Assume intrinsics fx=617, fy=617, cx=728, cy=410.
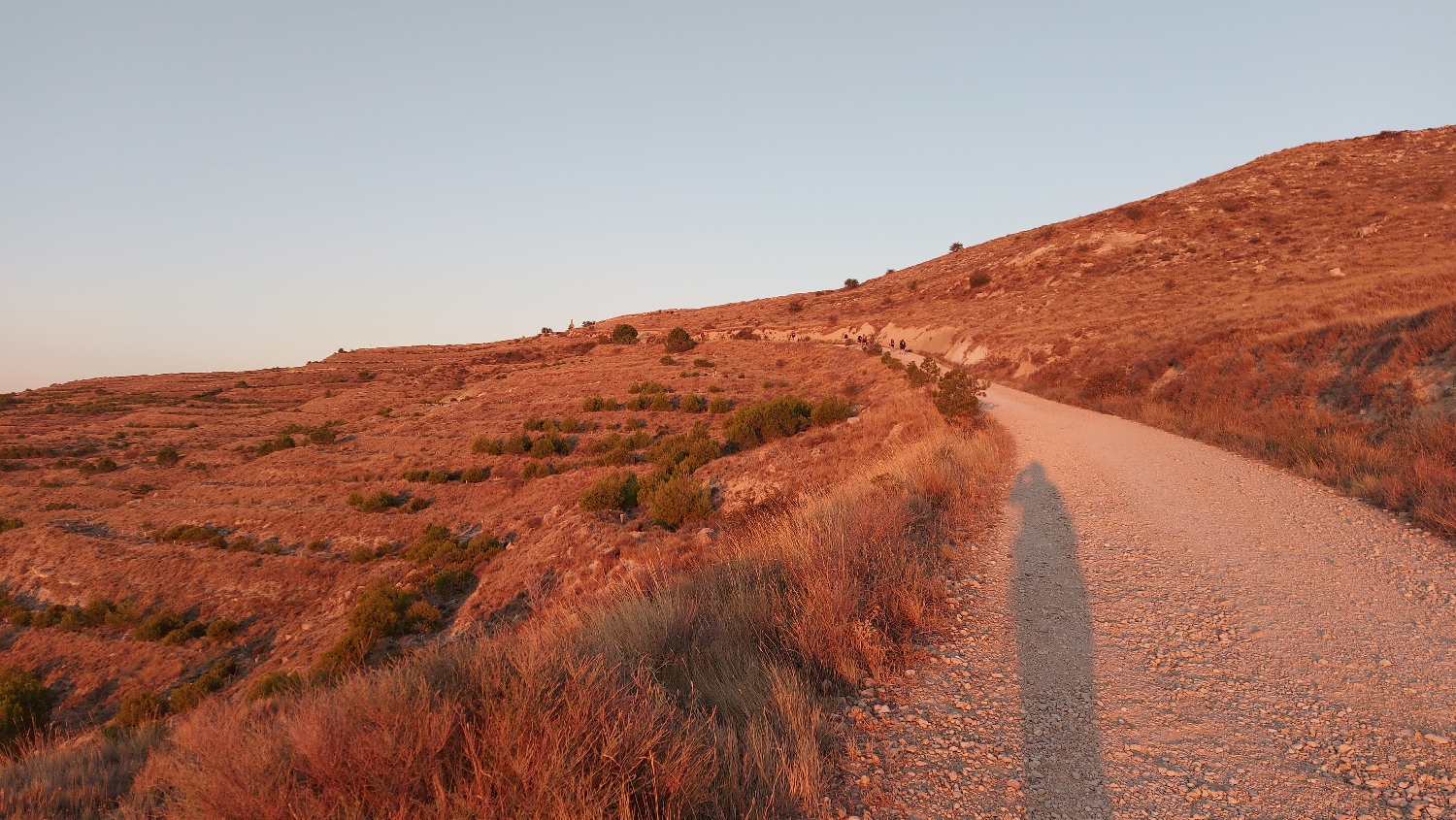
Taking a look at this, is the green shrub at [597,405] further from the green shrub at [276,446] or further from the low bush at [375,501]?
the green shrub at [276,446]

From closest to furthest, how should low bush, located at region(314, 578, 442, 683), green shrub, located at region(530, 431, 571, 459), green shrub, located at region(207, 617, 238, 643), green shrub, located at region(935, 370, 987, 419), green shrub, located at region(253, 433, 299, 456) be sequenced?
low bush, located at region(314, 578, 442, 683)
green shrub, located at region(935, 370, 987, 419)
green shrub, located at region(207, 617, 238, 643)
green shrub, located at region(530, 431, 571, 459)
green shrub, located at region(253, 433, 299, 456)

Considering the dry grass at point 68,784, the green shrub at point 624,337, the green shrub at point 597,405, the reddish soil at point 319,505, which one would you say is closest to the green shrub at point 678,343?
the reddish soil at point 319,505

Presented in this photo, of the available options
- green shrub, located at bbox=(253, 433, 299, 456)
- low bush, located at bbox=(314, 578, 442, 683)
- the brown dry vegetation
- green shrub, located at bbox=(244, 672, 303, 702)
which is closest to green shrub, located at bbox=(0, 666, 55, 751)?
green shrub, located at bbox=(244, 672, 303, 702)

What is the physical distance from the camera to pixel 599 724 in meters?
3.15

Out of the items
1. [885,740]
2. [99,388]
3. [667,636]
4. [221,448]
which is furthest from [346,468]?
[99,388]

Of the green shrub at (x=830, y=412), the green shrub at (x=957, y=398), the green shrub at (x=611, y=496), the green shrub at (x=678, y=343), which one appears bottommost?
the green shrub at (x=611, y=496)

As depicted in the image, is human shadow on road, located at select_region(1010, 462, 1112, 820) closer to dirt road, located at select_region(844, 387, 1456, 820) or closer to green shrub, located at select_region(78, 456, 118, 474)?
dirt road, located at select_region(844, 387, 1456, 820)

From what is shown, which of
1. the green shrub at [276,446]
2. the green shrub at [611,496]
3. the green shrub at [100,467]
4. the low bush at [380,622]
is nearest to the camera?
the low bush at [380,622]

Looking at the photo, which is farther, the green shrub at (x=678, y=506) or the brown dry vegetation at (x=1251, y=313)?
the green shrub at (x=678, y=506)

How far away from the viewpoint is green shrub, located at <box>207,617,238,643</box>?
1803 cm

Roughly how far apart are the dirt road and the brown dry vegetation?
2324mm

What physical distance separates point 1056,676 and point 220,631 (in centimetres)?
2250

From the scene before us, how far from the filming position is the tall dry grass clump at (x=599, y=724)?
2832 mm

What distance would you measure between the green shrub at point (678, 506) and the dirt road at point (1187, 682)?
10515 millimetres
